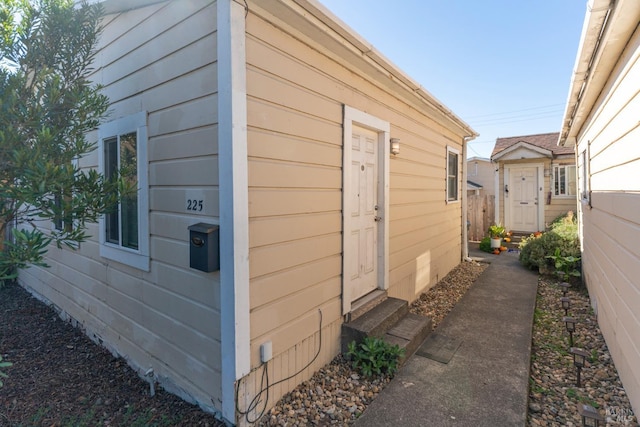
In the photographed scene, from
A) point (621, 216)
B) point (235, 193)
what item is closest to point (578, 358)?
point (621, 216)

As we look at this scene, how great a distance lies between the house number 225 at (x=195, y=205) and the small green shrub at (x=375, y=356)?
1941mm

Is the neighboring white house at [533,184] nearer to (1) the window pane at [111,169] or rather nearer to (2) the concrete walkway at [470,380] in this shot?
(2) the concrete walkway at [470,380]

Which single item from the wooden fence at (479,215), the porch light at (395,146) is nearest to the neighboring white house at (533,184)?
the wooden fence at (479,215)

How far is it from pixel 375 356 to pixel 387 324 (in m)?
0.57

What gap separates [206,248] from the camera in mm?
2262

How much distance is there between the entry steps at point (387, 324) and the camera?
333cm

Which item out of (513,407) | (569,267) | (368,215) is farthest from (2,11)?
(569,267)

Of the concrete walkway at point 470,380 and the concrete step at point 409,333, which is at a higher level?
the concrete step at point 409,333

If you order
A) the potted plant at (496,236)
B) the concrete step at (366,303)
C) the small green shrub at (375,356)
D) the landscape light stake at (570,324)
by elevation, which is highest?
the potted plant at (496,236)

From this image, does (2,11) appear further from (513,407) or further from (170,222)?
(513,407)

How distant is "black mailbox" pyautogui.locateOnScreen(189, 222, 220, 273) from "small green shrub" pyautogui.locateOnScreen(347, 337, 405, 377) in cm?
169

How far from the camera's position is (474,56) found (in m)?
12.3

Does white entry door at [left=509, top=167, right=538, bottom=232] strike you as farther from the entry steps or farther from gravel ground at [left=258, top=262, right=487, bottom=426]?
gravel ground at [left=258, top=262, right=487, bottom=426]

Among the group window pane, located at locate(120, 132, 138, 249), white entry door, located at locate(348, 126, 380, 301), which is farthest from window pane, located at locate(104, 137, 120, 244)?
white entry door, located at locate(348, 126, 380, 301)
